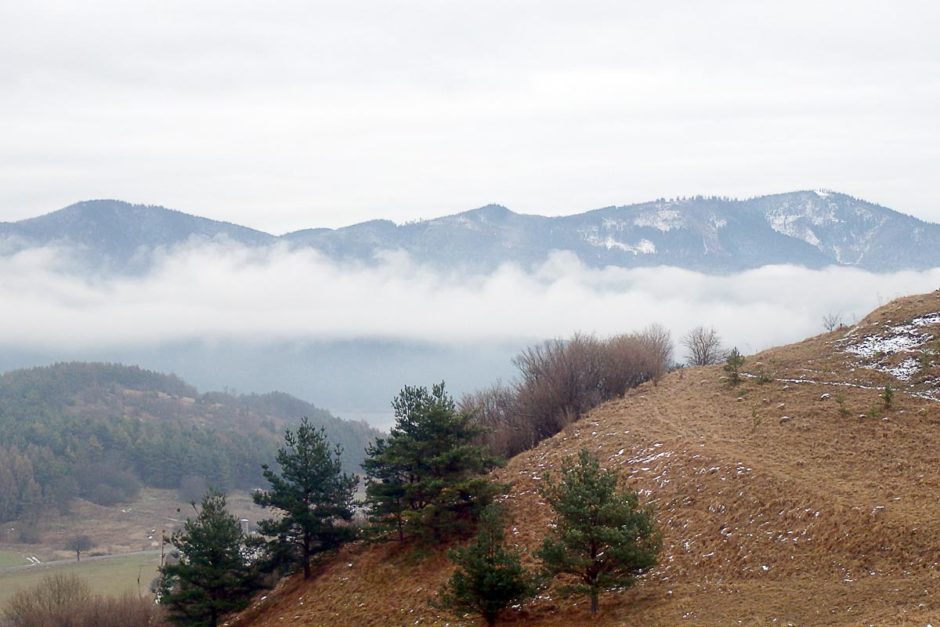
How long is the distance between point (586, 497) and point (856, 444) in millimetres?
12214

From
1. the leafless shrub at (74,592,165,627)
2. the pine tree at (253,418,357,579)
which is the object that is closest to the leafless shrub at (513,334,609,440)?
the pine tree at (253,418,357,579)

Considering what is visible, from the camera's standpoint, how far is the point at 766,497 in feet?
107

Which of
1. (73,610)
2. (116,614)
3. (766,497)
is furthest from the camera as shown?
(73,610)

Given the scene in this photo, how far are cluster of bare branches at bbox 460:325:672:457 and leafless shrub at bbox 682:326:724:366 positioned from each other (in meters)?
2.25

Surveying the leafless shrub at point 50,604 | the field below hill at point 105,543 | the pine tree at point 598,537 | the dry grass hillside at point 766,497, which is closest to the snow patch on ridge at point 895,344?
the dry grass hillside at point 766,497

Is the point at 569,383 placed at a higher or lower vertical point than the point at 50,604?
higher

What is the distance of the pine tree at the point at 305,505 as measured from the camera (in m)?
45.0

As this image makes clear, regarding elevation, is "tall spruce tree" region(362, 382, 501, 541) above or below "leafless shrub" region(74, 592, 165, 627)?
above

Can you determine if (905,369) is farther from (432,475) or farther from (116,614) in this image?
(116,614)

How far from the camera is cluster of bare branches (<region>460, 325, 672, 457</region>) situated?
5638 centimetres

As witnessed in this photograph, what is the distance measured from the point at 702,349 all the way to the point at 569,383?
11.3 meters

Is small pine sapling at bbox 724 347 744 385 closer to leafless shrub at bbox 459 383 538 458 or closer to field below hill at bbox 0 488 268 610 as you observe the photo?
leafless shrub at bbox 459 383 538 458

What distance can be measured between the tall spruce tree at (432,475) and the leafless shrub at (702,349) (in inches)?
1010

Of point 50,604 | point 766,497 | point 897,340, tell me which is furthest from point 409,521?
point 50,604
